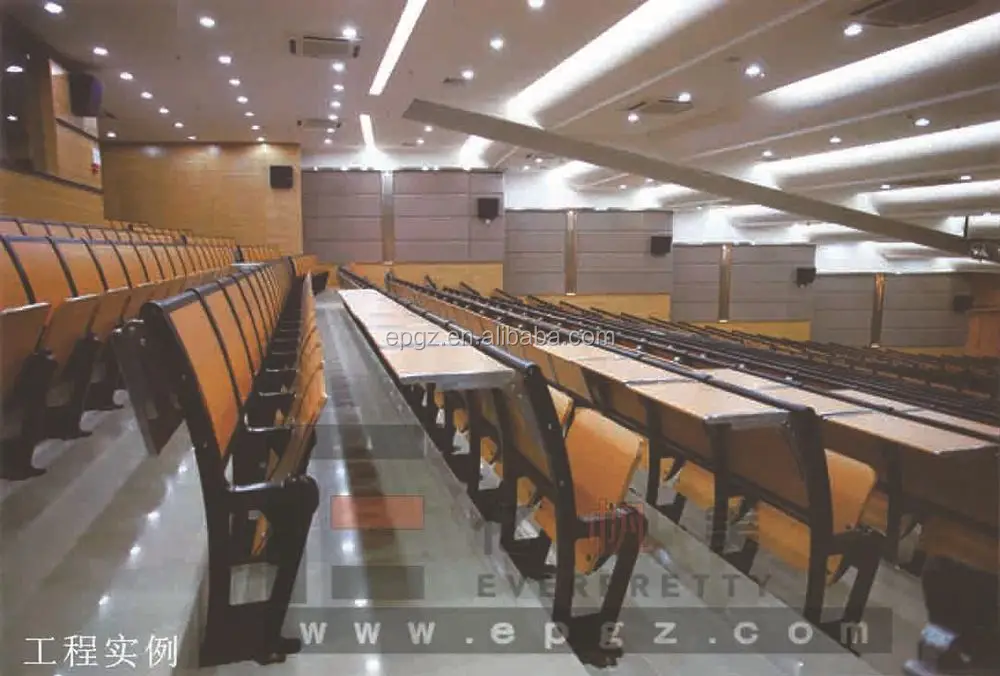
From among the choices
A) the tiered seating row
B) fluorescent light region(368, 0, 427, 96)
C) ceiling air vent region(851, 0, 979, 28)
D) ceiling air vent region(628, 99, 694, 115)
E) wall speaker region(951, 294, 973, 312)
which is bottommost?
wall speaker region(951, 294, 973, 312)

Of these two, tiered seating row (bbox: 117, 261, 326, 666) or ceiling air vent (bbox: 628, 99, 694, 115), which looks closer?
tiered seating row (bbox: 117, 261, 326, 666)

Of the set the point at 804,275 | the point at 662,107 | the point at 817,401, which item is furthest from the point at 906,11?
the point at 804,275

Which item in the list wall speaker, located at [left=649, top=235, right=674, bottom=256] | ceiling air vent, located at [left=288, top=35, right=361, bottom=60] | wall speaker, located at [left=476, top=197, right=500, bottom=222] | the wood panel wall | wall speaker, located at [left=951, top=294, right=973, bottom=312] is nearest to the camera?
the wood panel wall

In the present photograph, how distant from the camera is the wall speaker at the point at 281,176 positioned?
20.4 feet

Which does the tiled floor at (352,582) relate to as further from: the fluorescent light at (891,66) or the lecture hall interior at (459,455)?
the fluorescent light at (891,66)

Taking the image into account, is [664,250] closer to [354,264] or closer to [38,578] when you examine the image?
[354,264]

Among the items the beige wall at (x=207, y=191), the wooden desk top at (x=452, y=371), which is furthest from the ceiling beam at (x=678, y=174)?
the wooden desk top at (x=452, y=371)

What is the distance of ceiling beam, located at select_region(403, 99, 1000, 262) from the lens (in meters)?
4.82

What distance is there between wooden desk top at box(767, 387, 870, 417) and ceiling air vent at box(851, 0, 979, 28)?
7.76ft

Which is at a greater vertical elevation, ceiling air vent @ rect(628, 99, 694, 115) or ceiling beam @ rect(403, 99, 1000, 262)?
ceiling air vent @ rect(628, 99, 694, 115)

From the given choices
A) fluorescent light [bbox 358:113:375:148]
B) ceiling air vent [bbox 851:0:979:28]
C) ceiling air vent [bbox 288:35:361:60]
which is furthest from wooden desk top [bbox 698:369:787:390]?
fluorescent light [bbox 358:113:375:148]

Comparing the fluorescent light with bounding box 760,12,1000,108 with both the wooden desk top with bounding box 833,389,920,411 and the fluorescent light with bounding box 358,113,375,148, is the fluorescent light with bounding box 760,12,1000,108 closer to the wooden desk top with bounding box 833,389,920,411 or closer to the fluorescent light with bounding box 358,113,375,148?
the wooden desk top with bounding box 833,389,920,411

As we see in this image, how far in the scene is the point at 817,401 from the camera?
2.82 ft

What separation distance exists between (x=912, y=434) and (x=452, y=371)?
497mm
